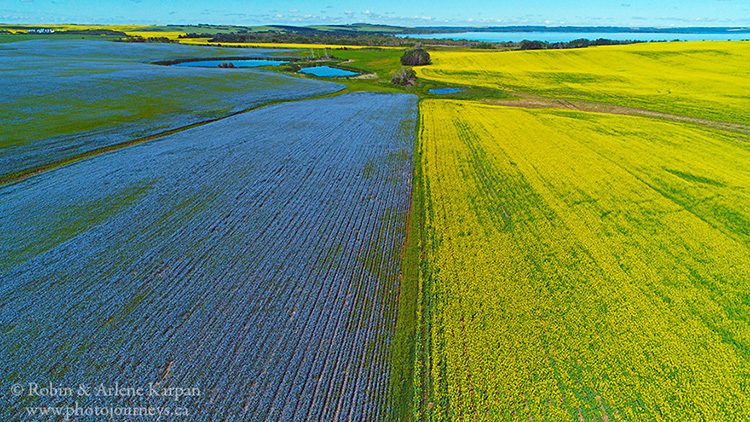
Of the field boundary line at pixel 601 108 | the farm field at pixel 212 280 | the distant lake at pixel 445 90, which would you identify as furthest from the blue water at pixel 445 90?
the farm field at pixel 212 280

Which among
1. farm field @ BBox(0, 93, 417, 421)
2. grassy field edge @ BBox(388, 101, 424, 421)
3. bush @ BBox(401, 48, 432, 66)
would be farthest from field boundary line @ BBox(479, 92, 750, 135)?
grassy field edge @ BBox(388, 101, 424, 421)

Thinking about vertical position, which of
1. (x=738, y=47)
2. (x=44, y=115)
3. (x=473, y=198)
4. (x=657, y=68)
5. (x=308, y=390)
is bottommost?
(x=308, y=390)

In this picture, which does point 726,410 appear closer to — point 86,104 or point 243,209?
point 243,209

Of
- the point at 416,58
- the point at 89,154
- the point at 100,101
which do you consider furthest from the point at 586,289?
the point at 416,58

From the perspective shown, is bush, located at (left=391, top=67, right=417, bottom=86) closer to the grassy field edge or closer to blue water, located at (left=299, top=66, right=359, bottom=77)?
blue water, located at (left=299, top=66, right=359, bottom=77)

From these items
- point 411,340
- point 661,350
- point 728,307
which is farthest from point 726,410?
point 411,340

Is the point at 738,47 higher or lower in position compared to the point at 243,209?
higher

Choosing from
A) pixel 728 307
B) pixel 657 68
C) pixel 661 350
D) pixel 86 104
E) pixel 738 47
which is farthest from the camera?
pixel 738 47
